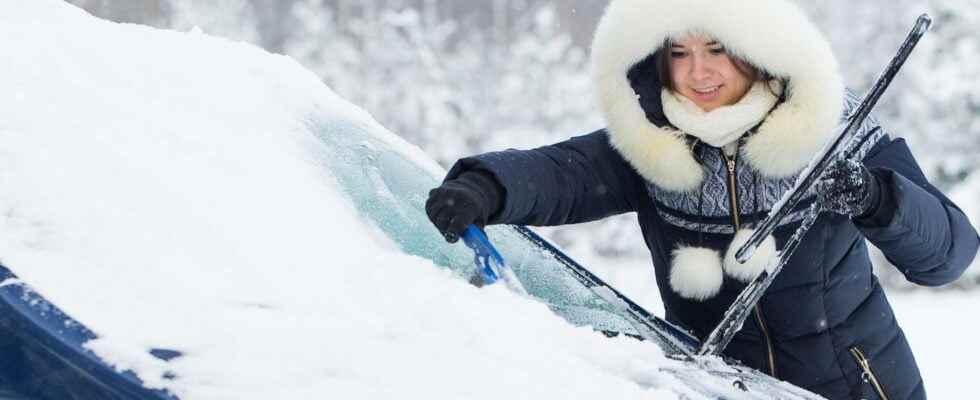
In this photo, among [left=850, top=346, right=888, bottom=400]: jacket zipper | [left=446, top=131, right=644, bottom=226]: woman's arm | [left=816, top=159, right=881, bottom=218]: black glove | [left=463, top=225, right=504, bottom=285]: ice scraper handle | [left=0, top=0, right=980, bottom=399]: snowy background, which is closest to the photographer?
[left=0, top=0, right=980, bottom=399]: snowy background

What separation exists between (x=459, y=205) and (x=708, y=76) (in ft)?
2.41

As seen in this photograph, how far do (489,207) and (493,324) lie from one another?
61 cm

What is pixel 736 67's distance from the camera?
7.99 ft

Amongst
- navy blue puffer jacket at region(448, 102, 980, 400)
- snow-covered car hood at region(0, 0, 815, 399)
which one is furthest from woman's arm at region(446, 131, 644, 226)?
snow-covered car hood at region(0, 0, 815, 399)

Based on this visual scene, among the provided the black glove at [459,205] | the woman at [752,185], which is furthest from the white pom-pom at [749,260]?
the black glove at [459,205]

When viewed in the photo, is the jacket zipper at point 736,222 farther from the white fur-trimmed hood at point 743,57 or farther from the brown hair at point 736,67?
the brown hair at point 736,67

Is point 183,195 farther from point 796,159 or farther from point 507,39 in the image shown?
point 507,39

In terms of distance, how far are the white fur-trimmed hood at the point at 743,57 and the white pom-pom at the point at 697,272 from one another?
0.49 feet

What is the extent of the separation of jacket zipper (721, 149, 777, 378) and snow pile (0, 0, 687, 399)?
64 cm

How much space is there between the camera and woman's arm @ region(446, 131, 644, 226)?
90.0 inches

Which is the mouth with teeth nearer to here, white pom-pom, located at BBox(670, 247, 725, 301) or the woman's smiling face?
the woman's smiling face

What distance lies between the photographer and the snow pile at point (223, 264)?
4.65ft

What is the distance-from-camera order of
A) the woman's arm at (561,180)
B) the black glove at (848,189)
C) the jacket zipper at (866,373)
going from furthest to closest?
the jacket zipper at (866,373) < the woman's arm at (561,180) < the black glove at (848,189)

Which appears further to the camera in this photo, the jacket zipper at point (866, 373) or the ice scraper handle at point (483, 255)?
the jacket zipper at point (866, 373)
